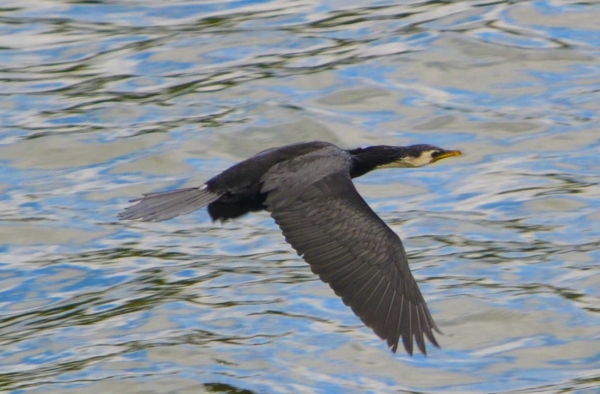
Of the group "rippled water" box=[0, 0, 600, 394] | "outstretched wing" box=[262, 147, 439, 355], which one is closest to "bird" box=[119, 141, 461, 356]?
"outstretched wing" box=[262, 147, 439, 355]

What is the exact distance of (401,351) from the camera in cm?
902

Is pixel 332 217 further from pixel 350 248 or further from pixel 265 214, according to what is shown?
pixel 265 214

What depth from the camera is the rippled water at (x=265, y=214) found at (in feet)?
29.6

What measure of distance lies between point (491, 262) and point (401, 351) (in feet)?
5.49

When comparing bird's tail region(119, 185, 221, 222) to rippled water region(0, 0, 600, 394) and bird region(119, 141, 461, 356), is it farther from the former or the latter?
rippled water region(0, 0, 600, 394)

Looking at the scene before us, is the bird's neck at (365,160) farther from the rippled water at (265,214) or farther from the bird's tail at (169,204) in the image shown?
the rippled water at (265,214)

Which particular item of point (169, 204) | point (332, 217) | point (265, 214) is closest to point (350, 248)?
point (332, 217)

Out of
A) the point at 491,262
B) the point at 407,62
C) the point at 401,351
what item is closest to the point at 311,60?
the point at 407,62

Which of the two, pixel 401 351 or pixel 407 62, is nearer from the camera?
pixel 401 351

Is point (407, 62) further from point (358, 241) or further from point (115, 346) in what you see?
point (358, 241)

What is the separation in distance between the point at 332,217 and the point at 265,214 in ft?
13.0

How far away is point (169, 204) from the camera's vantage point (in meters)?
7.86

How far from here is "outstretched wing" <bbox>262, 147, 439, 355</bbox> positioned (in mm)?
6902

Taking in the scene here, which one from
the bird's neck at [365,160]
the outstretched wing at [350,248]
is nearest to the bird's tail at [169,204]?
the outstretched wing at [350,248]
